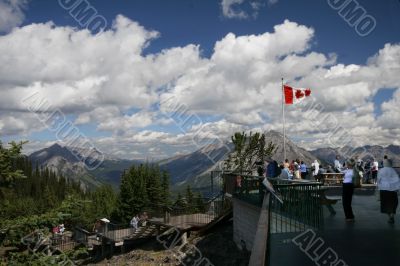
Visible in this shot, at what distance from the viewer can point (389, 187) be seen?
1153 cm

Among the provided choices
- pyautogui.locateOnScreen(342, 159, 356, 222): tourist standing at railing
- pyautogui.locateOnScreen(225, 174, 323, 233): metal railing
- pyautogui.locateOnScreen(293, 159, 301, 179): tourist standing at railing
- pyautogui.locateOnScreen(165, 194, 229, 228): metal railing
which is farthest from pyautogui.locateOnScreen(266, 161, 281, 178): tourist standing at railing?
pyautogui.locateOnScreen(165, 194, 229, 228): metal railing

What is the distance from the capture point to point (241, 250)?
1995 centimetres

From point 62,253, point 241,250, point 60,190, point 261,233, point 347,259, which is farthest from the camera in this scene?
point 60,190

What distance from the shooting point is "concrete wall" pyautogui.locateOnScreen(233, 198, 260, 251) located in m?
16.3

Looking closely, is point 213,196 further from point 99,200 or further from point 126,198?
point 99,200

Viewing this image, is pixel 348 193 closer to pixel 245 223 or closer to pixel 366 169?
pixel 245 223

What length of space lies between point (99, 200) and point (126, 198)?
2466cm

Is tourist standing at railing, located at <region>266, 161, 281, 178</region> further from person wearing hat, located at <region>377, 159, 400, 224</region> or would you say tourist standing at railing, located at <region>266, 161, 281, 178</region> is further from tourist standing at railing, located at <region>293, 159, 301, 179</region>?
tourist standing at railing, located at <region>293, 159, 301, 179</region>

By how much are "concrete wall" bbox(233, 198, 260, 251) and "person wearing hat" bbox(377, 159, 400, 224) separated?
4.58 m

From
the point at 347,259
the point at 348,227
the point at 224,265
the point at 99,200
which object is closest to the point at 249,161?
the point at 224,265

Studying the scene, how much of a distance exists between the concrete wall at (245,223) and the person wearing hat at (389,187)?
458 centimetres

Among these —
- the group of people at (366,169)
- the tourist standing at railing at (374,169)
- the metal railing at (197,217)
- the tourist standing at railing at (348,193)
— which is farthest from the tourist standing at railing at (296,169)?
the tourist standing at railing at (348,193)

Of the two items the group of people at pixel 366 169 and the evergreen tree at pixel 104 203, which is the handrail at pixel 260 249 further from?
the evergreen tree at pixel 104 203

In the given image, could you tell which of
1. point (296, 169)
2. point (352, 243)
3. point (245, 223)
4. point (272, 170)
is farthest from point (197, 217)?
point (352, 243)
